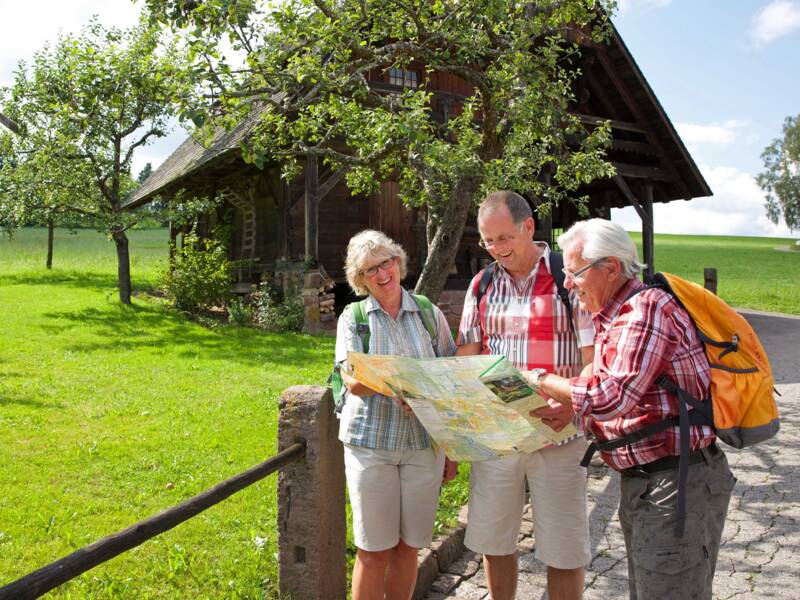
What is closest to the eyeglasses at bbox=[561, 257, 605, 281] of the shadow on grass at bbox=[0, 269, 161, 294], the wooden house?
the wooden house

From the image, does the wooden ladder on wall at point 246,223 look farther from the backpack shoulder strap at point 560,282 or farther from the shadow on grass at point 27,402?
the backpack shoulder strap at point 560,282

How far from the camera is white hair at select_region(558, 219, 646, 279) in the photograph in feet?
7.36

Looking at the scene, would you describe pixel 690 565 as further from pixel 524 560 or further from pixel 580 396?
pixel 524 560

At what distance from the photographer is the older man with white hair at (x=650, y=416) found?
2.09 m

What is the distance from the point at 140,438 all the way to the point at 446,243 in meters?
3.38

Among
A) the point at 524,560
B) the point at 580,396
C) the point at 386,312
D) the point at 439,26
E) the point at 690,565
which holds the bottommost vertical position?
the point at 524,560

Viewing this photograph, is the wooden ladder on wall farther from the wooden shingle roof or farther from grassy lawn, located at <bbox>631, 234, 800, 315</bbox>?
grassy lawn, located at <bbox>631, 234, 800, 315</bbox>

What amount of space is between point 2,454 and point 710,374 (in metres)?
5.85

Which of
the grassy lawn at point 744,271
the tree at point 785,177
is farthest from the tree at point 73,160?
the tree at point 785,177

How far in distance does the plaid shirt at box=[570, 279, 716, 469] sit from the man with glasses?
1.88 feet

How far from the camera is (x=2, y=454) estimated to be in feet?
19.4

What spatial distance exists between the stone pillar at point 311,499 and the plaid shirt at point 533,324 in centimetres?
80

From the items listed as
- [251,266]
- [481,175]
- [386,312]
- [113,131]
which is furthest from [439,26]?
[113,131]

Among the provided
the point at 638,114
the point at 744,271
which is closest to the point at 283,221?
the point at 638,114
